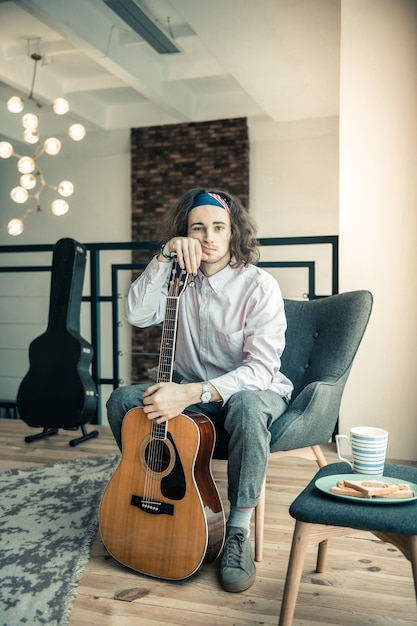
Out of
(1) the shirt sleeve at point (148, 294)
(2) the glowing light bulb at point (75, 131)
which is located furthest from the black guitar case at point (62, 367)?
(2) the glowing light bulb at point (75, 131)

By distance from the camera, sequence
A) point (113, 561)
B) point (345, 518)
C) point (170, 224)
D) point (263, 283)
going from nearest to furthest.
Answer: point (345, 518), point (113, 561), point (263, 283), point (170, 224)

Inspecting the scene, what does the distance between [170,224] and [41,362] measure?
4.95 ft

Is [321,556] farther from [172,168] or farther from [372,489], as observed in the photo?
[172,168]

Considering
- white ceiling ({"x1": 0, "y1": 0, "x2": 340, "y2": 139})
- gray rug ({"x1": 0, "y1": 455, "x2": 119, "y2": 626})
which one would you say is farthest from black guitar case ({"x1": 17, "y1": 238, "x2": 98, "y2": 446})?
white ceiling ({"x1": 0, "y1": 0, "x2": 340, "y2": 139})

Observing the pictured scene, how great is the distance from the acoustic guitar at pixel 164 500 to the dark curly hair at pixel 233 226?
19.0 inches

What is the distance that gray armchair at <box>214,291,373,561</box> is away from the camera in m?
1.80

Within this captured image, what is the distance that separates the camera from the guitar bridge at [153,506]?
1629 mm

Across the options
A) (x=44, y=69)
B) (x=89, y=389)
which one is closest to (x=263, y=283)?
(x=89, y=389)

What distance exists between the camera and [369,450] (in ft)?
4.41

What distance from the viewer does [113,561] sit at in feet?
5.85

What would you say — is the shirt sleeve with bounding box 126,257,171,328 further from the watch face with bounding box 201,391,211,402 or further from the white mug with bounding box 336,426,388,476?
the white mug with bounding box 336,426,388,476

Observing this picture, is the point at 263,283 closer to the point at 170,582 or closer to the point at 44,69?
the point at 170,582

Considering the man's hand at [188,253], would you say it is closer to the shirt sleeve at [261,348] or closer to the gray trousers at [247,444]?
the shirt sleeve at [261,348]

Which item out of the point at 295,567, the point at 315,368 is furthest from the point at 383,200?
the point at 295,567
